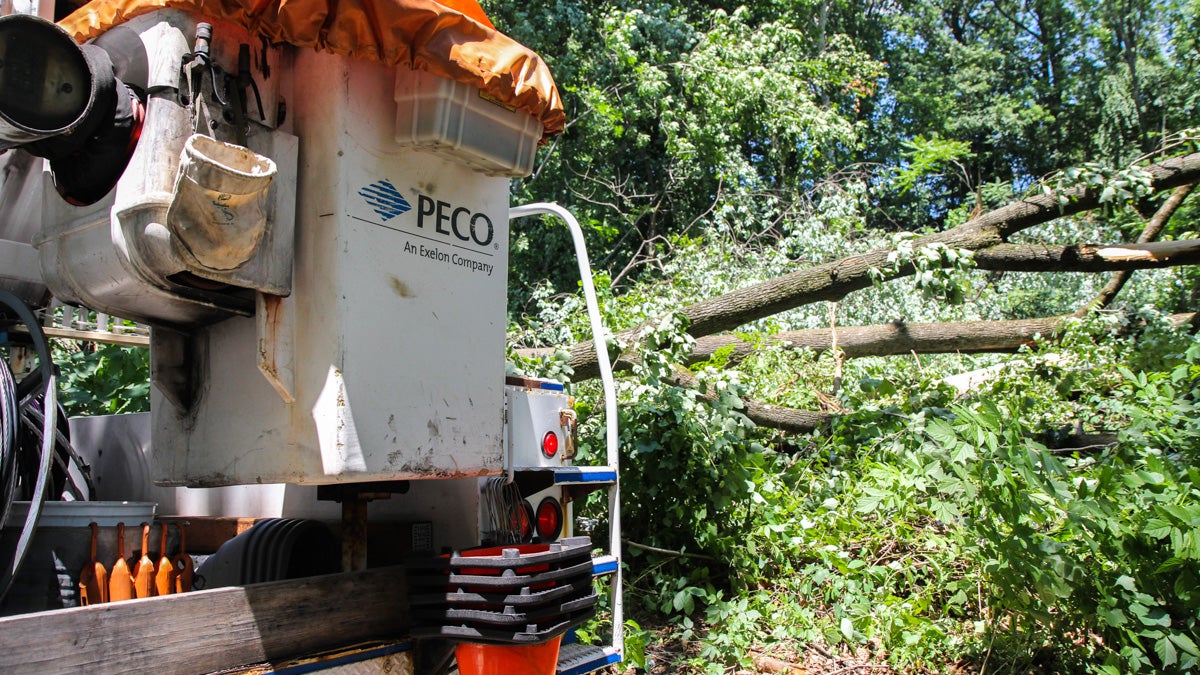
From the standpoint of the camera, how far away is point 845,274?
21.1 feet

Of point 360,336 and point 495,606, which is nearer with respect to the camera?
point 360,336

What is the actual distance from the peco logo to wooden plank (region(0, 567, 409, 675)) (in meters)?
0.91

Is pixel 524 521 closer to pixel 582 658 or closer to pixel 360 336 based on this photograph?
pixel 582 658

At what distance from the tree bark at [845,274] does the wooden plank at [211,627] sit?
425 cm

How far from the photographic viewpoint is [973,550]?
439 centimetres

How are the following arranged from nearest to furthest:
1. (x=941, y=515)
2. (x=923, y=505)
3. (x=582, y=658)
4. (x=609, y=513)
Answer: (x=582, y=658)
(x=609, y=513)
(x=941, y=515)
(x=923, y=505)

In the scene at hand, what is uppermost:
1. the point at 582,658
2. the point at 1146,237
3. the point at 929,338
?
the point at 1146,237

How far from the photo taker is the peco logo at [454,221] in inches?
97.7

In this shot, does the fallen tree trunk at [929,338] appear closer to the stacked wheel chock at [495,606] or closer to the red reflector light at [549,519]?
the red reflector light at [549,519]

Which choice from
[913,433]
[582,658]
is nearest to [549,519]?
[582,658]

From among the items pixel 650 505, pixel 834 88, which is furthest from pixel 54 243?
pixel 834 88

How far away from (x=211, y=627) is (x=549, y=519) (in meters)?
1.27

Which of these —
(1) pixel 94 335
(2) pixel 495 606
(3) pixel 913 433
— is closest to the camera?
(2) pixel 495 606

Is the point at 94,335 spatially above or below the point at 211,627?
above
